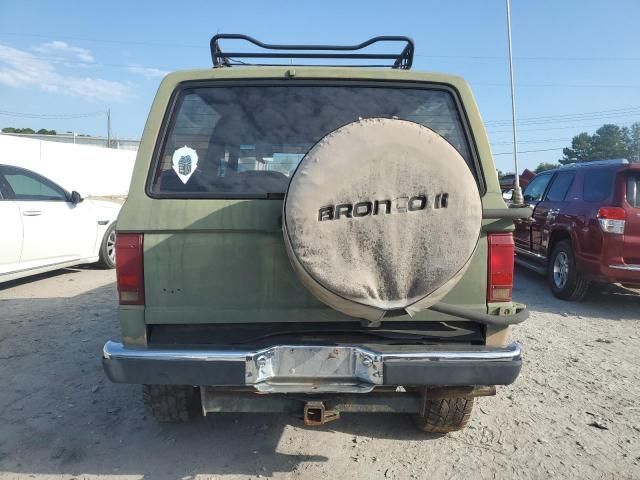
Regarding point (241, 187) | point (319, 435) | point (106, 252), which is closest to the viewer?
point (241, 187)

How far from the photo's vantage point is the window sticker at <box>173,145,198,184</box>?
7.97ft

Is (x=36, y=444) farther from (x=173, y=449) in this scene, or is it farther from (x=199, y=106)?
(x=199, y=106)

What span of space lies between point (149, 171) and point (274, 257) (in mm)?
790

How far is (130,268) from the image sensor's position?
2277mm

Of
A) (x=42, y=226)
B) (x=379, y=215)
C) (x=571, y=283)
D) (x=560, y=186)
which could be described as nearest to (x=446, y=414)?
(x=379, y=215)

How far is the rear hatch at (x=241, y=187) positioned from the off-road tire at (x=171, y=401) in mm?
587

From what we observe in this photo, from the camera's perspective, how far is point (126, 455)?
8.81 ft

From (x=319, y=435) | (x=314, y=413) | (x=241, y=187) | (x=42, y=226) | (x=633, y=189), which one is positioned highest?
(x=633, y=189)

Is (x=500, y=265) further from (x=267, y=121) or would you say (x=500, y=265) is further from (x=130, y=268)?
(x=130, y=268)

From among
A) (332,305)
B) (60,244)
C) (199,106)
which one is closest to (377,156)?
(332,305)

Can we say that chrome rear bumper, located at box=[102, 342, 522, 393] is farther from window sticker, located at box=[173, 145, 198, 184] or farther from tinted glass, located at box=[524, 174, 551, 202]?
tinted glass, located at box=[524, 174, 551, 202]

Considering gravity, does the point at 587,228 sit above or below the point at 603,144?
below

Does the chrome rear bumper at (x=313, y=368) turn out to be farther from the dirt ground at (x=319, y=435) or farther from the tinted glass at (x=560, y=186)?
the tinted glass at (x=560, y=186)

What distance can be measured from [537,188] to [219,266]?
7167 millimetres
